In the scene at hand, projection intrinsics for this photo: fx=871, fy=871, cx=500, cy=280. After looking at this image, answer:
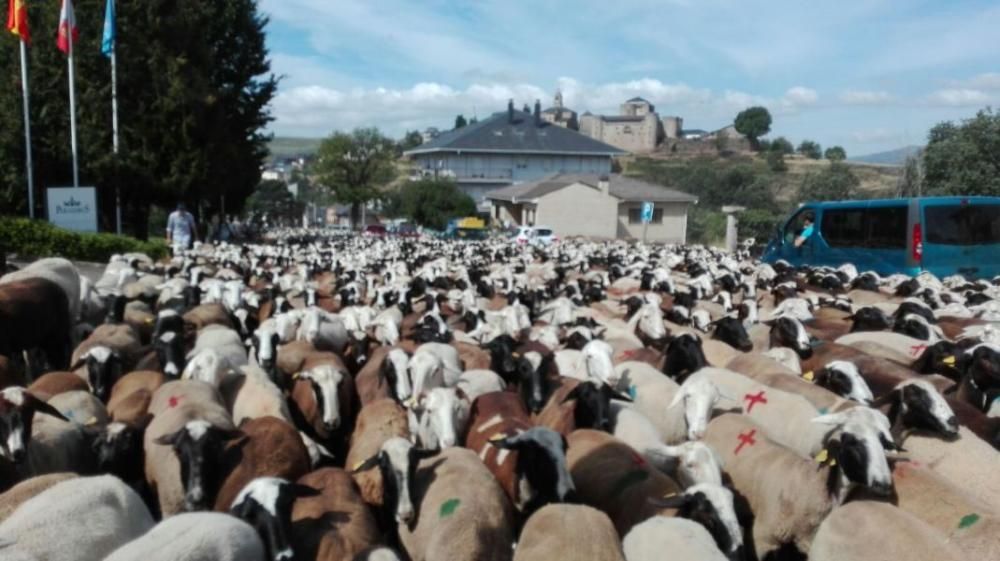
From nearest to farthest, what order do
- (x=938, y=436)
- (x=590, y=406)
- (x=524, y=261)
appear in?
(x=938, y=436) < (x=590, y=406) < (x=524, y=261)

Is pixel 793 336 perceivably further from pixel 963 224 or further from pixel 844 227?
pixel 844 227

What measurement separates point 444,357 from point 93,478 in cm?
433

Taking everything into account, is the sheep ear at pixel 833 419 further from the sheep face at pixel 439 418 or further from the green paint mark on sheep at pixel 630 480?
the sheep face at pixel 439 418

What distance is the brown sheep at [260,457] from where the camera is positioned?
230 inches

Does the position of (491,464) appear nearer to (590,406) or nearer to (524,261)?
(590,406)

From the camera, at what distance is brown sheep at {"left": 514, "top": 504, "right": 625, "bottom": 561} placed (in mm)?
4699

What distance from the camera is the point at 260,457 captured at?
19.9 feet

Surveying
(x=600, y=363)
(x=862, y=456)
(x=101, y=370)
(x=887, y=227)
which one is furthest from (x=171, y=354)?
(x=887, y=227)

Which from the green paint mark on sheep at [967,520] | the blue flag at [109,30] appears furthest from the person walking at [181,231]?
the green paint mark on sheep at [967,520]

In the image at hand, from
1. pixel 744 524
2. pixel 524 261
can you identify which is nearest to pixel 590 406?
pixel 744 524

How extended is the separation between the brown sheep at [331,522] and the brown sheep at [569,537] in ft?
3.13

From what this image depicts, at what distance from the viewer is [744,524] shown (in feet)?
20.0

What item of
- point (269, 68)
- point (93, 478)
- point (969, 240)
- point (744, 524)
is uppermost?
point (269, 68)

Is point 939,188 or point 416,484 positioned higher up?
point 939,188
